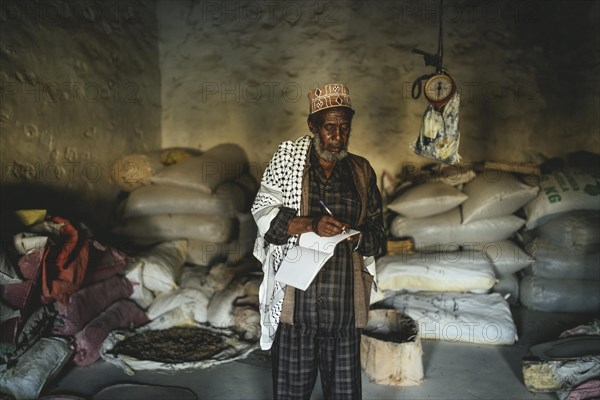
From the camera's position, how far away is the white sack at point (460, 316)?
11.6 feet

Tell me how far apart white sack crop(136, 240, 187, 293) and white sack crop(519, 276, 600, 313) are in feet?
9.85

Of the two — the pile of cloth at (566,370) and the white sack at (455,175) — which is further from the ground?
the white sack at (455,175)

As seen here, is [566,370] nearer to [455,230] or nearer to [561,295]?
[561,295]

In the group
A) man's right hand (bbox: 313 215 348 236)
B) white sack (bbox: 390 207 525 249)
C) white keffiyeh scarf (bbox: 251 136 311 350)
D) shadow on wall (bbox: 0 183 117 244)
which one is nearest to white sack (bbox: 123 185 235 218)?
shadow on wall (bbox: 0 183 117 244)

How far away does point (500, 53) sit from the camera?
4840mm

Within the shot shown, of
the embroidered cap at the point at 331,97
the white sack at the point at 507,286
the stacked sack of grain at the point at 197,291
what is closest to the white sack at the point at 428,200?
the white sack at the point at 507,286

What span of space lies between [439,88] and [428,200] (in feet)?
3.86

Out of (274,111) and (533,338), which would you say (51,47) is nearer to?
(274,111)

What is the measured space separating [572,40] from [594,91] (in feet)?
1.76

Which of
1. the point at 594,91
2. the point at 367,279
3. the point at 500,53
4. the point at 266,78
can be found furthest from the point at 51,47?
the point at 594,91

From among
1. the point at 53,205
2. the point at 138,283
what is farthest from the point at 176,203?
the point at 53,205

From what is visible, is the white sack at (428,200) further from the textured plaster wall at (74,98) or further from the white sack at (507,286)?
the textured plaster wall at (74,98)

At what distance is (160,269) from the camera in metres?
4.02

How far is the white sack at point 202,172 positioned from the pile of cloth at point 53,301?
0.99 m
